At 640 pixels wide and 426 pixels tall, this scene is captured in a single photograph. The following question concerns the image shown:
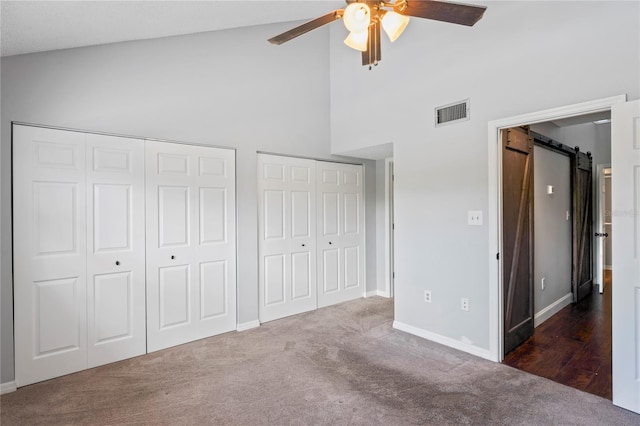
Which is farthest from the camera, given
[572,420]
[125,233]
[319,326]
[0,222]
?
[319,326]

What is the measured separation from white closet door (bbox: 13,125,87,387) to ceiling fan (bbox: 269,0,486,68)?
2.00m

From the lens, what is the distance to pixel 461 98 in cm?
295

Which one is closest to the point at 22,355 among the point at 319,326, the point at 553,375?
the point at 319,326

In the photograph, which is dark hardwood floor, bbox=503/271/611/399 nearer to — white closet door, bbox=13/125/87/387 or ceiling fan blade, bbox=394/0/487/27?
ceiling fan blade, bbox=394/0/487/27

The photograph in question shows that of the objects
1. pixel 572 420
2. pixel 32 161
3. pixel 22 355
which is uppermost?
pixel 32 161

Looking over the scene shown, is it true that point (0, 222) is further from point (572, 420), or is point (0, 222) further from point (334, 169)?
point (572, 420)

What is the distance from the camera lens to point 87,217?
2668 millimetres

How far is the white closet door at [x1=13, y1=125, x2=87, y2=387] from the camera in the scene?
241cm

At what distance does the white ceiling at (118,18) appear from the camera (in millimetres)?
1919

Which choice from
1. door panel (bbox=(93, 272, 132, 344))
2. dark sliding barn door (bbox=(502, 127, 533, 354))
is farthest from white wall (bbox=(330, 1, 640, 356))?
door panel (bbox=(93, 272, 132, 344))

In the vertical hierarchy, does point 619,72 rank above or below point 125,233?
above

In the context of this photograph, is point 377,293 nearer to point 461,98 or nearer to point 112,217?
point 461,98

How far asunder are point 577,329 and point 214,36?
4.91 metres

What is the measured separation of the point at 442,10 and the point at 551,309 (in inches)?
150
